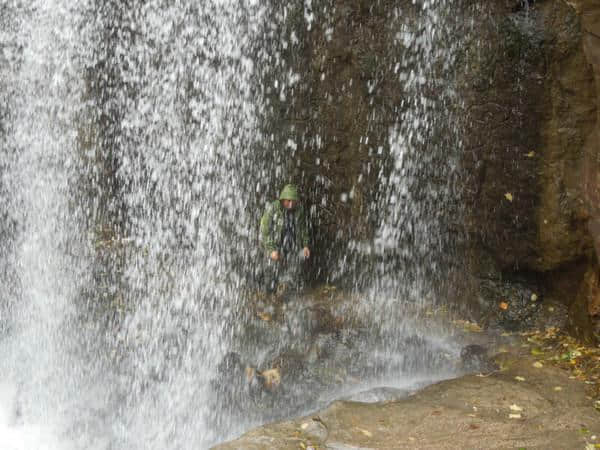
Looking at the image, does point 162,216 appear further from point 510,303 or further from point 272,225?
point 510,303

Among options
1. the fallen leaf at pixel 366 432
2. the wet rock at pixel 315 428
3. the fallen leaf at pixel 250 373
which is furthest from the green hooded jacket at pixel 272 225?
the fallen leaf at pixel 366 432

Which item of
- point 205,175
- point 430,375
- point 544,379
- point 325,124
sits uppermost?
point 325,124

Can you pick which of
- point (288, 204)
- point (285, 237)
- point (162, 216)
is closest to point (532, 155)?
point (288, 204)

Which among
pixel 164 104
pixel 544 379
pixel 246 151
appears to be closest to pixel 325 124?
pixel 246 151

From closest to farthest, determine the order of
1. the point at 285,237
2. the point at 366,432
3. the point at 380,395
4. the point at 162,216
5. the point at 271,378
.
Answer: the point at 366,432
the point at 380,395
the point at 271,378
the point at 285,237
the point at 162,216

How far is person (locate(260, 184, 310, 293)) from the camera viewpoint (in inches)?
301

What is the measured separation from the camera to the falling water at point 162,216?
7273mm

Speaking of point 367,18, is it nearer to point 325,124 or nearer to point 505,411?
point 325,124

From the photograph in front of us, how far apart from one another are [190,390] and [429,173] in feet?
15.1

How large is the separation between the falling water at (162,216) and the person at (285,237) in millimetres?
614

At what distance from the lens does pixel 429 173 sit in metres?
7.59

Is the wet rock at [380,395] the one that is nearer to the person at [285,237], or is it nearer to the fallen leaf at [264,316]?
the person at [285,237]

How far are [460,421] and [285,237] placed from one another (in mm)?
4081

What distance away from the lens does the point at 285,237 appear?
8023mm
